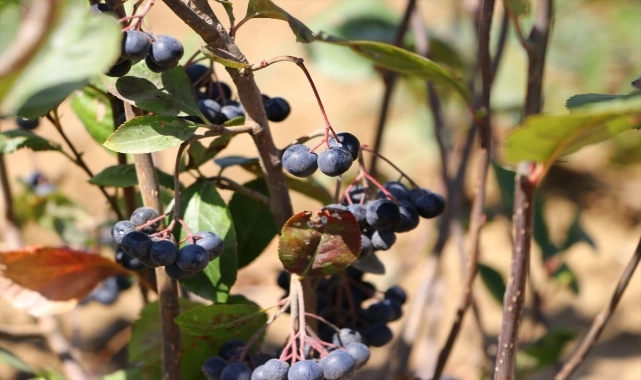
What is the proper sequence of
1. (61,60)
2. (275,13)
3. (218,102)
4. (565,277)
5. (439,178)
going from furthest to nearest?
(439,178) → (565,277) → (218,102) → (275,13) → (61,60)

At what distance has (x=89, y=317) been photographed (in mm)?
1886

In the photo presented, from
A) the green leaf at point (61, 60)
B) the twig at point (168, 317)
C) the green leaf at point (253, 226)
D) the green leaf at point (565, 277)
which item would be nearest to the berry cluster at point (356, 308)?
the green leaf at point (253, 226)

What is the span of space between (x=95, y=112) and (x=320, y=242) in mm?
397

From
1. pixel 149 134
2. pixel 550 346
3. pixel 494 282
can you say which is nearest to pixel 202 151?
pixel 149 134

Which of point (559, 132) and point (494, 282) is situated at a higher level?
point (559, 132)

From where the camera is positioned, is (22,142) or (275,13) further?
(22,142)

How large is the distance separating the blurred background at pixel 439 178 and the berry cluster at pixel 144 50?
0.40m

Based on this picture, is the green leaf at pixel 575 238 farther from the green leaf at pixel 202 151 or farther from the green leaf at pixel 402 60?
the green leaf at pixel 202 151

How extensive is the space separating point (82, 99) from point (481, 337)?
0.75 metres

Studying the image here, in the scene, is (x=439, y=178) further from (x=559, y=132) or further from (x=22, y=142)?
(x=559, y=132)

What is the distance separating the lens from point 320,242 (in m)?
0.72

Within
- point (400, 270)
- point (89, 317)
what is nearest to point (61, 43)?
point (400, 270)

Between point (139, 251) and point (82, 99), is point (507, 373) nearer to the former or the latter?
point (139, 251)

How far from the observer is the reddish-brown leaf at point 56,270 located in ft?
2.80
